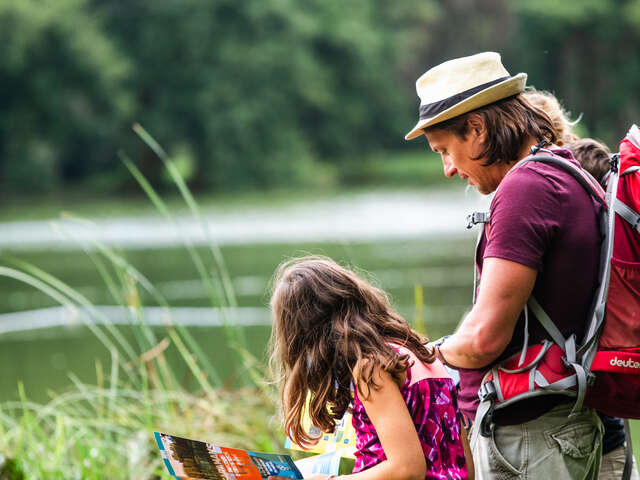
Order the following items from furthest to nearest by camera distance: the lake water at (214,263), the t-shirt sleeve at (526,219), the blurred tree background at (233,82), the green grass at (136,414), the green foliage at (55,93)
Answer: the blurred tree background at (233,82), the green foliage at (55,93), the lake water at (214,263), the green grass at (136,414), the t-shirt sleeve at (526,219)

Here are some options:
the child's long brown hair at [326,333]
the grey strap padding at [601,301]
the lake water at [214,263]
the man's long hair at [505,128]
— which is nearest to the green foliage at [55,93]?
the lake water at [214,263]

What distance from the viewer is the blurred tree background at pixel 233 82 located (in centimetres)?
3047

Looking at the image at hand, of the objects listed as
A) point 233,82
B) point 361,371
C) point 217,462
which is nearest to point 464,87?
point 361,371

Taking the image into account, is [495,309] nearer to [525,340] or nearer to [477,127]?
[525,340]

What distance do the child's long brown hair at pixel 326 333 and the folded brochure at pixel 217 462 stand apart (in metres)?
0.16

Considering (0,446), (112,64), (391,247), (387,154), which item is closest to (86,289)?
(391,247)

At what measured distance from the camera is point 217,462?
69.7 inches

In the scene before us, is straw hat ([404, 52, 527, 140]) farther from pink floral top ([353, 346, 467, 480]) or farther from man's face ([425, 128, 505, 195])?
pink floral top ([353, 346, 467, 480])

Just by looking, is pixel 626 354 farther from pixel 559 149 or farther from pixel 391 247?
pixel 391 247

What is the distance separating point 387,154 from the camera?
36.9 m

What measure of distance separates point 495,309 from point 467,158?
0.36 meters

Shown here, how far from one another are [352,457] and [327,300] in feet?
1.10

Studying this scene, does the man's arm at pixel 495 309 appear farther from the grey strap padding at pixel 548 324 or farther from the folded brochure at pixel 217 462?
the folded brochure at pixel 217 462

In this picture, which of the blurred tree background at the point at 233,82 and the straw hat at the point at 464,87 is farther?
the blurred tree background at the point at 233,82
